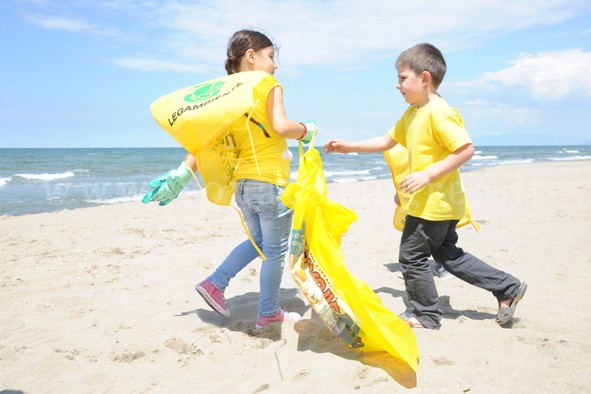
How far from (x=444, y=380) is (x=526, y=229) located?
4.33m

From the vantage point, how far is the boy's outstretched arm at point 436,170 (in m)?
2.73

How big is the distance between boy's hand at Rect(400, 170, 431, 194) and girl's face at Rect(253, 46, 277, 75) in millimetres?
1028

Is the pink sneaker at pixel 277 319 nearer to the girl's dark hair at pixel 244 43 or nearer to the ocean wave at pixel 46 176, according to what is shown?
the girl's dark hair at pixel 244 43

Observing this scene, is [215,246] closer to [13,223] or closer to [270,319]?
[270,319]

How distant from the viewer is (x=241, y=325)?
10.6ft

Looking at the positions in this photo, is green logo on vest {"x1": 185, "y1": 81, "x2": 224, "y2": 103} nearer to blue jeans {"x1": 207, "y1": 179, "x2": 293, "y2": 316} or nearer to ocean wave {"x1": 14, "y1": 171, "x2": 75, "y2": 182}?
blue jeans {"x1": 207, "y1": 179, "x2": 293, "y2": 316}

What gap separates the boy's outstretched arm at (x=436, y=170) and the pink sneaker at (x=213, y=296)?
4.61ft

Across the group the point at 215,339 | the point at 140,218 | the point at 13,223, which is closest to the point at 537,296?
the point at 215,339

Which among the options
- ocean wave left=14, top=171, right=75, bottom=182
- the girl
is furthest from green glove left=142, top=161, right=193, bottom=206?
ocean wave left=14, top=171, right=75, bottom=182

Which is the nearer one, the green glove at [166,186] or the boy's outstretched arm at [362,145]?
the green glove at [166,186]

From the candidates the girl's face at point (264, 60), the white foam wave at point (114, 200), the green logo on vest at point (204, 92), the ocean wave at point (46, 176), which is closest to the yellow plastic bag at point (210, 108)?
the green logo on vest at point (204, 92)

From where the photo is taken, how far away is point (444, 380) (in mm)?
2305

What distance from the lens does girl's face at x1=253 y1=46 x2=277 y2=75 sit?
2.88 metres

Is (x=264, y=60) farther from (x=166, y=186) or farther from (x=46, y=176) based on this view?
(x=46, y=176)
